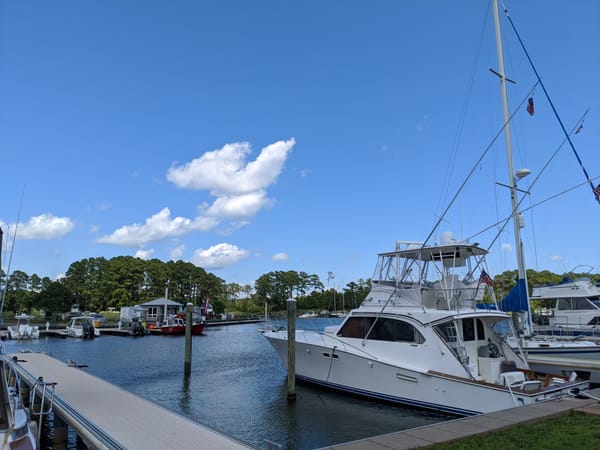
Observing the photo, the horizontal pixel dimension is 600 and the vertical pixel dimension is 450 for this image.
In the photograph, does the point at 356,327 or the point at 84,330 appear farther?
the point at 84,330

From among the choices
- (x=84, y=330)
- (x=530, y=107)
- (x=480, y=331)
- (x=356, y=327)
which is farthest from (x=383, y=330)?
(x=84, y=330)

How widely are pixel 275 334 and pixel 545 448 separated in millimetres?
14179

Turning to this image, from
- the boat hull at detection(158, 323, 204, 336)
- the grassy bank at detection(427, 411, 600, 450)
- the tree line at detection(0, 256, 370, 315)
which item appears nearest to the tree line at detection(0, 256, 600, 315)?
the tree line at detection(0, 256, 370, 315)

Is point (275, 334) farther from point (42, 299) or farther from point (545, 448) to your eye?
point (42, 299)

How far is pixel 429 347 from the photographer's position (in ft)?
42.8

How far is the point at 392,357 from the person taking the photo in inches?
547

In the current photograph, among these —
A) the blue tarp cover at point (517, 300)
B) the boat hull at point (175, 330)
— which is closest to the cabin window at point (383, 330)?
the blue tarp cover at point (517, 300)

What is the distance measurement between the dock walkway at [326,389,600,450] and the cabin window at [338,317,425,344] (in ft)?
16.6

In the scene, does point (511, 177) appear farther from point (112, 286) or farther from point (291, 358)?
point (112, 286)

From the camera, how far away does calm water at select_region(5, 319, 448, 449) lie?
1205cm

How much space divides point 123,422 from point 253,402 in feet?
26.7

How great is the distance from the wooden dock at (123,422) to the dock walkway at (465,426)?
2.03 metres

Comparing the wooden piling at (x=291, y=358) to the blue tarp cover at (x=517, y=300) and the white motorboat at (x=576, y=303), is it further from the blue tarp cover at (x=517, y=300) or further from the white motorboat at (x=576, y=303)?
the white motorboat at (x=576, y=303)

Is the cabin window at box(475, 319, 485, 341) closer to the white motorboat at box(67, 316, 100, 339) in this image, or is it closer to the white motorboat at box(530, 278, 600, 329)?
the white motorboat at box(530, 278, 600, 329)
